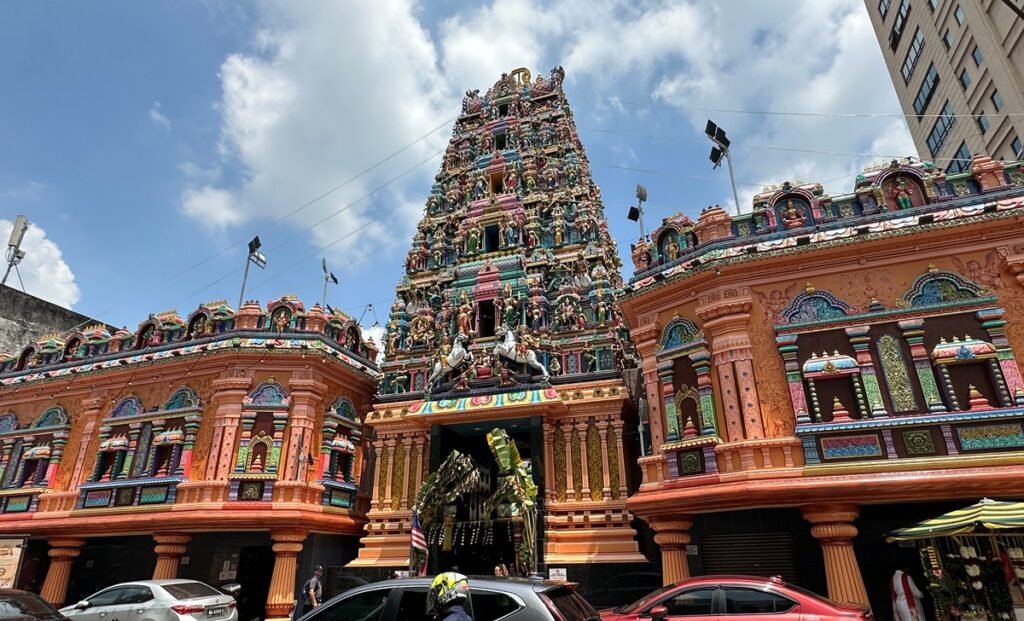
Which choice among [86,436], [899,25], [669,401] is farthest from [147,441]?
[899,25]

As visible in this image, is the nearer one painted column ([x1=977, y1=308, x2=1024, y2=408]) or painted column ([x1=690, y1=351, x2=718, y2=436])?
painted column ([x1=977, y1=308, x2=1024, y2=408])

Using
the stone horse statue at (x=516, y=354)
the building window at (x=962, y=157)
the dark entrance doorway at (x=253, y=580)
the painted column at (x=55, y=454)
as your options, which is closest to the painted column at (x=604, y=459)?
the stone horse statue at (x=516, y=354)

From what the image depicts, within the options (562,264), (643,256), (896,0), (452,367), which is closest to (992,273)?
(643,256)

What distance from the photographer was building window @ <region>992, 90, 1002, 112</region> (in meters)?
25.4

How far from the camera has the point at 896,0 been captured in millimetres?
32812

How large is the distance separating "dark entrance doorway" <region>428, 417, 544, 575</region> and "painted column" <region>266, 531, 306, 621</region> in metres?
4.30

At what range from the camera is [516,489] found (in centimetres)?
1681

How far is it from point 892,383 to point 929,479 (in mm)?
2339

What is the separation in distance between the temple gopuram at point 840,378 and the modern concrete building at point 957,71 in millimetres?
14442

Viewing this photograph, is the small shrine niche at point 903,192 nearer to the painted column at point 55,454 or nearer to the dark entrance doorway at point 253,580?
the dark entrance doorway at point 253,580

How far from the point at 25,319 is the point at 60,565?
16.0 m

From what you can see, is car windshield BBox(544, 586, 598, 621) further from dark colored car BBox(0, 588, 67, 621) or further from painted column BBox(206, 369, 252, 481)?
painted column BBox(206, 369, 252, 481)

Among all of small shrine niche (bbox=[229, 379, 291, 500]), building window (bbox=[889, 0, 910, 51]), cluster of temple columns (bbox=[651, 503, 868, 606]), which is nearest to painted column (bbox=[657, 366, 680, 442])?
cluster of temple columns (bbox=[651, 503, 868, 606])

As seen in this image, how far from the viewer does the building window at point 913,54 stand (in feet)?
102
